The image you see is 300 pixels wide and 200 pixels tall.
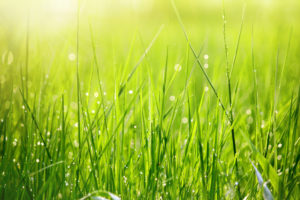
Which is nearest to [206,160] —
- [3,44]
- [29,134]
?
[29,134]

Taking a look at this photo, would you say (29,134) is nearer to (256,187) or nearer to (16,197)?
(16,197)

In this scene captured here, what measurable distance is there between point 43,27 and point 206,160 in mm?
3216

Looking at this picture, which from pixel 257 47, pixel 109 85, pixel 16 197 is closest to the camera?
pixel 16 197

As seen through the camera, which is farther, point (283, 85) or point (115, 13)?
point (115, 13)

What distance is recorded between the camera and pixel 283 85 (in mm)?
2021

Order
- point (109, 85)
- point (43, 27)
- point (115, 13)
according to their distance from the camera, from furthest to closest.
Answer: point (115, 13) → point (43, 27) → point (109, 85)

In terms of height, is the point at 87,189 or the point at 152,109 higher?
the point at 152,109

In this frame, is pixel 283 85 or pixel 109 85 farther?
pixel 109 85

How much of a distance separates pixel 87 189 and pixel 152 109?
11.6 inches

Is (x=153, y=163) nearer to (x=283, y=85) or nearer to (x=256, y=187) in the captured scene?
(x=256, y=187)

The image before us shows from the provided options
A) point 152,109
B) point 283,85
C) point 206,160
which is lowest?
point 283,85

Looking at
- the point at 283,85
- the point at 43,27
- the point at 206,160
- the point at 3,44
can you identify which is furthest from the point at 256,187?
the point at 43,27

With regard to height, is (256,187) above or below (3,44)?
below

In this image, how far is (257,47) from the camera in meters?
3.27
